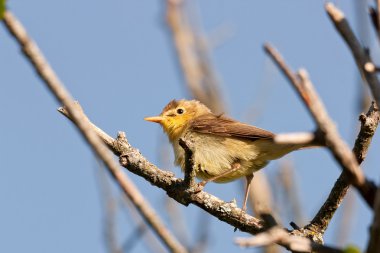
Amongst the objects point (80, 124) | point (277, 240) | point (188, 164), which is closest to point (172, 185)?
point (188, 164)

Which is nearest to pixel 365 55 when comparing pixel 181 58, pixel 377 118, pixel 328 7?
pixel 328 7

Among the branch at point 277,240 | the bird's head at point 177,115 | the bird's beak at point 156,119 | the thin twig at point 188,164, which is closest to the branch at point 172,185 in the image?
the thin twig at point 188,164

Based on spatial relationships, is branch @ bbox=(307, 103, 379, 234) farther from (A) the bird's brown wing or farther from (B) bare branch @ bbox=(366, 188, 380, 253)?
(B) bare branch @ bbox=(366, 188, 380, 253)

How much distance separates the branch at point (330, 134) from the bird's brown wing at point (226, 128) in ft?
16.4

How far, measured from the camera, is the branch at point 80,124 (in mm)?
1289

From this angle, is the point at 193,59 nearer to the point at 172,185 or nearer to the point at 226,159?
the point at 226,159

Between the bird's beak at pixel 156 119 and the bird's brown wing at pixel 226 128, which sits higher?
the bird's beak at pixel 156 119

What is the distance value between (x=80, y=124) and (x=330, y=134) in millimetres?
607

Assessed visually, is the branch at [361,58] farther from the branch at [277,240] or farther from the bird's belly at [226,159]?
the bird's belly at [226,159]

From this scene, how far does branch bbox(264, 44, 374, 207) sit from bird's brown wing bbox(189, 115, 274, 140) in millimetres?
5013

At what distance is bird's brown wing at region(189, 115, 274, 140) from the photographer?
6.48m

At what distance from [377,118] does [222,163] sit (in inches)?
102

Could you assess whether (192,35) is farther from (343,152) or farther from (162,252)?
(343,152)

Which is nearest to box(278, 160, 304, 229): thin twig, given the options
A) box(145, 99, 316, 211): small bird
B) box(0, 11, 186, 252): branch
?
box(145, 99, 316, 211): small bird
